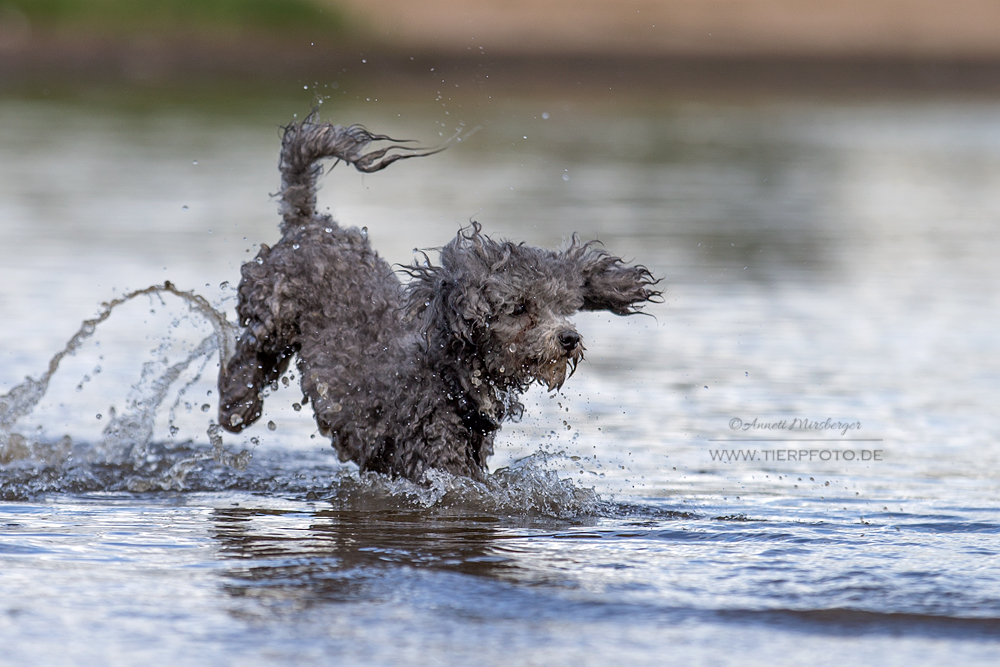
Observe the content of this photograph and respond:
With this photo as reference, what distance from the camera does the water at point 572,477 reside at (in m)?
5.28

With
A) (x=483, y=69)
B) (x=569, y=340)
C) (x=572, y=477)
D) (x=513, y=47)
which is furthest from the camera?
(x=513, y=47)

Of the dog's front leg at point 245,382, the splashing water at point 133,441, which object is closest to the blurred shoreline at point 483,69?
the splashing water at point 133,441

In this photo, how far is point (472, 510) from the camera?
23.1 ft

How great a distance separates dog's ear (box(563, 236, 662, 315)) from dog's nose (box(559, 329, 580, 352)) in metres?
0.60

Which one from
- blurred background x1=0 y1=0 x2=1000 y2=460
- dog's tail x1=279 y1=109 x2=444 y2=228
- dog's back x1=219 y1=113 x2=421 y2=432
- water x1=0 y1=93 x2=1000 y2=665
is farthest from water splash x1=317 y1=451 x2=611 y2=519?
dog's tail x1=279 y1=109 x2=444 y2=228

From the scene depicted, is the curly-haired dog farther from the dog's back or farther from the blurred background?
the blurred background

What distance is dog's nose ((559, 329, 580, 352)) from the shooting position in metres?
6.45

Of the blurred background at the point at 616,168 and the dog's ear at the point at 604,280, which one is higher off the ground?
the blurred background at the point at 616,168

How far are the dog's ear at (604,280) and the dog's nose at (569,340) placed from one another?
0.60m

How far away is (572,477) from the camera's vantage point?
784 cm

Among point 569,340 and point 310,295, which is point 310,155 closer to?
point 310,295

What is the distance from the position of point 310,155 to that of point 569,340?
7.50 feet

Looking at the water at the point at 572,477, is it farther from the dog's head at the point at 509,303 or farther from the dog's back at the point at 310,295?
the dog's head at the point at 509,303

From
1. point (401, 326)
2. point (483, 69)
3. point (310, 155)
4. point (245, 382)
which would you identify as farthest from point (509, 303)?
point (483, 69)
